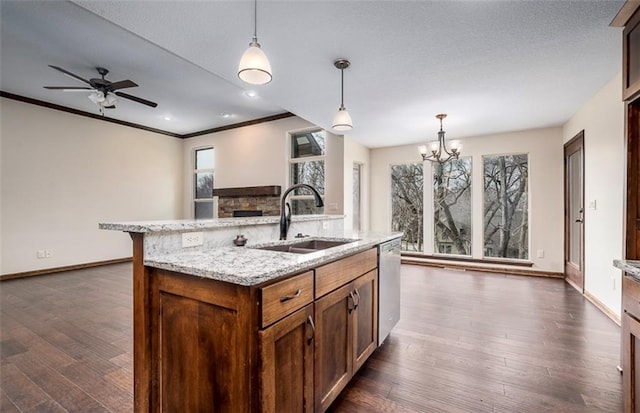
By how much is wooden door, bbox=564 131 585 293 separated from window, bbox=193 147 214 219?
22.4ft

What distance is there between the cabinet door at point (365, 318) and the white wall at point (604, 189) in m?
2.39

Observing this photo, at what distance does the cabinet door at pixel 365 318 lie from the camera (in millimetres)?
1863

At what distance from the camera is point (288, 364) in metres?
1.26

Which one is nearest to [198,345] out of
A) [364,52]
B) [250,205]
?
[364,52]

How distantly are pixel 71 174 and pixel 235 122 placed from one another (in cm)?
315

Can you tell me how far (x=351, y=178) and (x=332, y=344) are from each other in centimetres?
414

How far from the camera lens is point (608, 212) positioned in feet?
10.2

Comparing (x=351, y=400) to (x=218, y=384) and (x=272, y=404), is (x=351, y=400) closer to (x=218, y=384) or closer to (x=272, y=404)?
(x=272, y=404)

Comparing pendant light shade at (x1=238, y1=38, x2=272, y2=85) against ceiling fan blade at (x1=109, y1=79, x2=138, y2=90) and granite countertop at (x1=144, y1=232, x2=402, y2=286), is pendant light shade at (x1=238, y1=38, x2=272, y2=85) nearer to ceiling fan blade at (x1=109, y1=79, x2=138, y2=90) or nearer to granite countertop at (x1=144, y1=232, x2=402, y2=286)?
granite countertop at (x1=144, y1=232, x2=402, y2=286)

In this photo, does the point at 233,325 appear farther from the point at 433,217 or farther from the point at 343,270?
the point at 433,217

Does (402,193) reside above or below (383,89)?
below

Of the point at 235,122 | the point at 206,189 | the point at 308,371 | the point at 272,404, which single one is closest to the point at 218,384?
the point at 272,404

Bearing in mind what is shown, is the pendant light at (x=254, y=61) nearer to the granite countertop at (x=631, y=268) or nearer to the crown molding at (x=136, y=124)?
the granite countertop at (x=631, y=268)

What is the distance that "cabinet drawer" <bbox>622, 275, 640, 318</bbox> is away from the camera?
129cm
